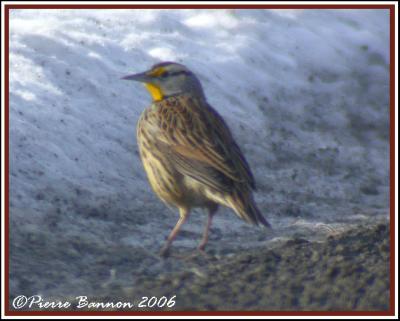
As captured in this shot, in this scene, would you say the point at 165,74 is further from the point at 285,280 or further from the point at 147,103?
the point at 285,280

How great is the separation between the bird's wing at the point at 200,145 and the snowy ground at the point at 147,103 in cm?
81

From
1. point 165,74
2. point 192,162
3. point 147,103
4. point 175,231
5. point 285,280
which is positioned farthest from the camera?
point 147,103

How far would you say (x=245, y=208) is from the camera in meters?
8.38

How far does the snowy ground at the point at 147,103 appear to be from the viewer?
8.92 metres

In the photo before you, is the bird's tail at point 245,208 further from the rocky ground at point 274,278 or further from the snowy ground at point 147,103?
the snowy ground at point 147,103

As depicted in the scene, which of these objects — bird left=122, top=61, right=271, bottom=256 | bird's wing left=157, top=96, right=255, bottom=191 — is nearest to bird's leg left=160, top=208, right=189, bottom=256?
bird left=122, top=61, right=271, bottom=256

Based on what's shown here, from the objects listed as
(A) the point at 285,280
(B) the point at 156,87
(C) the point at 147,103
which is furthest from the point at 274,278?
(C) the point at 147,103

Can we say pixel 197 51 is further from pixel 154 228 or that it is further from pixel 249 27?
pixel 154 228

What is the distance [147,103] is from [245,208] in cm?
359

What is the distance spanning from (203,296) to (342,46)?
7.30 m

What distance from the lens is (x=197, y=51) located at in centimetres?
1302

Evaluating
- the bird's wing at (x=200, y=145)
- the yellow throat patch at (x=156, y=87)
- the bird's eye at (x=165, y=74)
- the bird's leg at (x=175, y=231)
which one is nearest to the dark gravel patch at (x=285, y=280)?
the bird's leg at (x=175, y=231)

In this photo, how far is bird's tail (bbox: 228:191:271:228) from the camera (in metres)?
8.32

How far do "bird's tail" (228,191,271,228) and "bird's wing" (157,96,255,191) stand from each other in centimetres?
11
